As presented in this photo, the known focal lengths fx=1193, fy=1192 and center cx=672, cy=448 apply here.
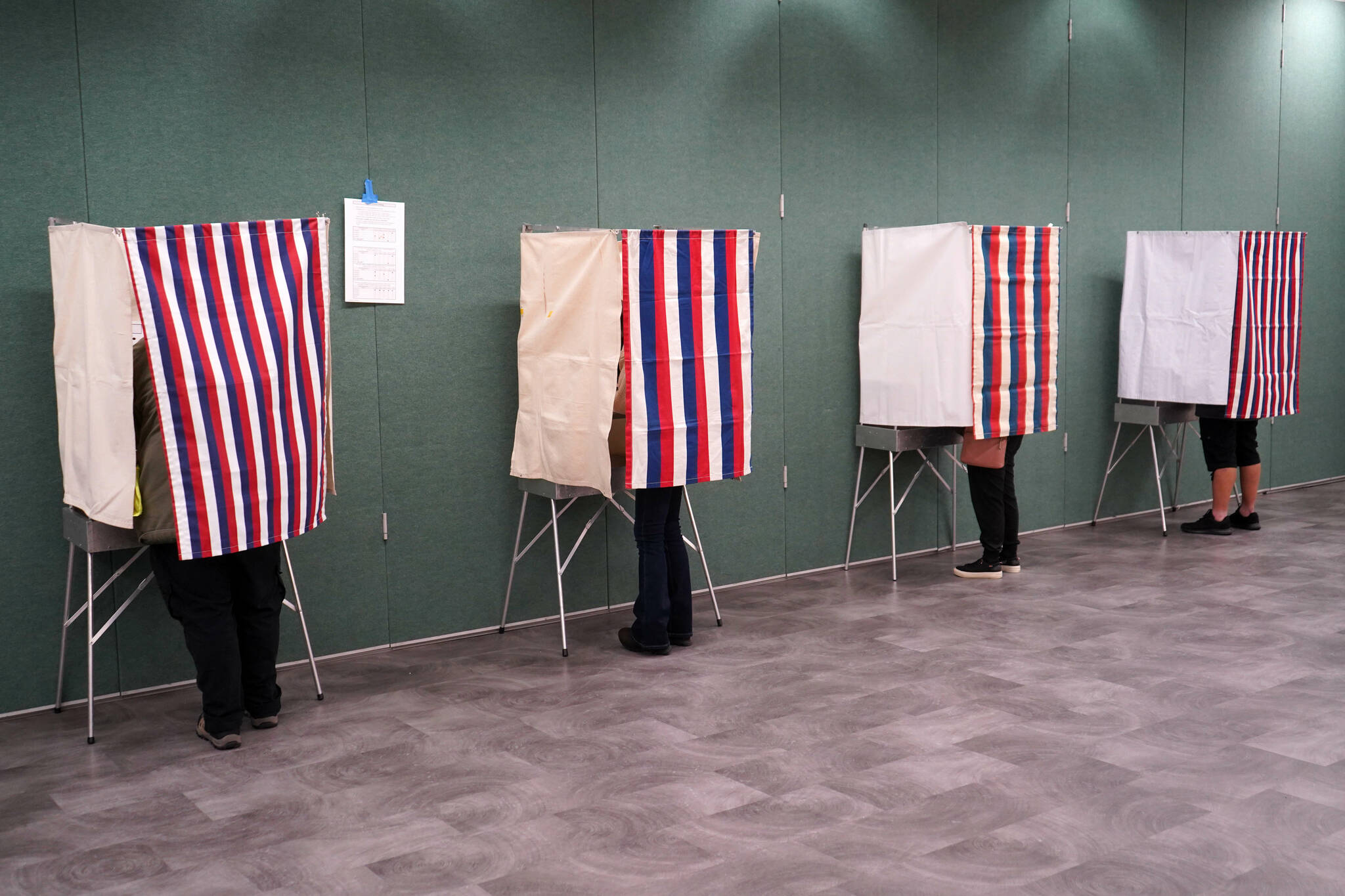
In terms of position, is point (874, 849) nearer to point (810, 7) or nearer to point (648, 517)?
point (648, 517)

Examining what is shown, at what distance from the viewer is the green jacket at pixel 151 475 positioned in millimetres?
3236

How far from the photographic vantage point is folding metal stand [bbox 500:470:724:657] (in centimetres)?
426

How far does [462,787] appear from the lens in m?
3.04

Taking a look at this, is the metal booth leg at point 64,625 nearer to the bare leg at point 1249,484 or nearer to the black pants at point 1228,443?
the black pants at point 1228,443

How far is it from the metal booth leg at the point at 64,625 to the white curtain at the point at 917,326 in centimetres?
330

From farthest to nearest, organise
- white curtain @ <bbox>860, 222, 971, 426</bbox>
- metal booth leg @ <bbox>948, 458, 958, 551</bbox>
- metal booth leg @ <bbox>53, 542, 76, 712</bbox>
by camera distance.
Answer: metal booth leg @ <bbox>948, 458, 958, 551</bbox>, white curtain @ <bbox>860, 222, 971, 426</bbox>, metal booth leg @ <bbox>53, 542, 76, 712</bbox>

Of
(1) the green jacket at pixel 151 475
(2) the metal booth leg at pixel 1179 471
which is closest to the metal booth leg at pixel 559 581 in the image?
(1) the green jacket at pixel 151 475

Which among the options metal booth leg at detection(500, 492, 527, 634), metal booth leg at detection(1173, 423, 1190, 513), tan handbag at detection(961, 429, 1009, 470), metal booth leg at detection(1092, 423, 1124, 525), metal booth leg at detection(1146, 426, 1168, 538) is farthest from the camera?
metal booth leg at detection(1173, 423, 1190, 513)

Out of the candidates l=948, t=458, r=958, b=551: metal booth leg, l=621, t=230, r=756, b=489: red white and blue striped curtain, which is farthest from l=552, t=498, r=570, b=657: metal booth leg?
l=948, t=458, r=958, b=551: metal booth leg

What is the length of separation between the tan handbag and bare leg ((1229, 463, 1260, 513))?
1854 millimetres

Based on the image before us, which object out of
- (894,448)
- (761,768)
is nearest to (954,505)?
(894,448)

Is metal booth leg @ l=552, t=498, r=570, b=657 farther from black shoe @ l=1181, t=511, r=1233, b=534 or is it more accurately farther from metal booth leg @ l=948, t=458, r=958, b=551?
black shoe @ l=1181, t=511, r=1233, b=534

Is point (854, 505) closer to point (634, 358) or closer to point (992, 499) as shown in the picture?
point (992, 499)

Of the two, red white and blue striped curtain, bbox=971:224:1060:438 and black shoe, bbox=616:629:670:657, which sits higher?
red white and blue striped curtain, bbox=971:224:1060:438
